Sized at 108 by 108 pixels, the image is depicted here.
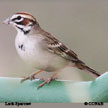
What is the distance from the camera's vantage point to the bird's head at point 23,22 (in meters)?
2.45

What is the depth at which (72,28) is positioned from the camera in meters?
2.52

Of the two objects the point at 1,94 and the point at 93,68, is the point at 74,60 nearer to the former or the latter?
the point at 93,68

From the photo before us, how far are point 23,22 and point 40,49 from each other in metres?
0.16

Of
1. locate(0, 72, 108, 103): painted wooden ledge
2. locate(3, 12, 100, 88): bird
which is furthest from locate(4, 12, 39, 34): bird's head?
locate(0, 72, 108, 103): painted wooden ledge

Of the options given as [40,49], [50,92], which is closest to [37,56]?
[40,49]

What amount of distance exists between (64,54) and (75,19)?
21 centimetres

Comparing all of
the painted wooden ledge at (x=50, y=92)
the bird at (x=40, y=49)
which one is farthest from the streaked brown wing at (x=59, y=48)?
the painted wooden ledge at (x=50, y=92)

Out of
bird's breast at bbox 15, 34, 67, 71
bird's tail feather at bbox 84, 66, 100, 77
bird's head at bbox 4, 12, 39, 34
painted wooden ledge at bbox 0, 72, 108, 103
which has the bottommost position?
painted wooden ledge at bbox 0, 72, 108, 103

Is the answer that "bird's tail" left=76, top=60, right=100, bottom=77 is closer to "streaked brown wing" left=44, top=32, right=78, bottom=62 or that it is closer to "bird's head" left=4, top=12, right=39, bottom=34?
"streaked brown wing" left=44, top=32, right=78, bottom=62

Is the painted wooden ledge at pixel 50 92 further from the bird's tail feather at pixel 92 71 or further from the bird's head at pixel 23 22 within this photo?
the bird's head at pixel 23 22

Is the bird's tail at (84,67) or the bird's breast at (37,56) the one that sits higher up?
the bird's breast at (37,56)

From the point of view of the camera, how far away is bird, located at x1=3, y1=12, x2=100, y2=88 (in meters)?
2.41

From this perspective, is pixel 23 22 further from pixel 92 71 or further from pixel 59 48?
pixel 92 71

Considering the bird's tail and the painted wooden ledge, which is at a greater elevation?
the bird's tail
